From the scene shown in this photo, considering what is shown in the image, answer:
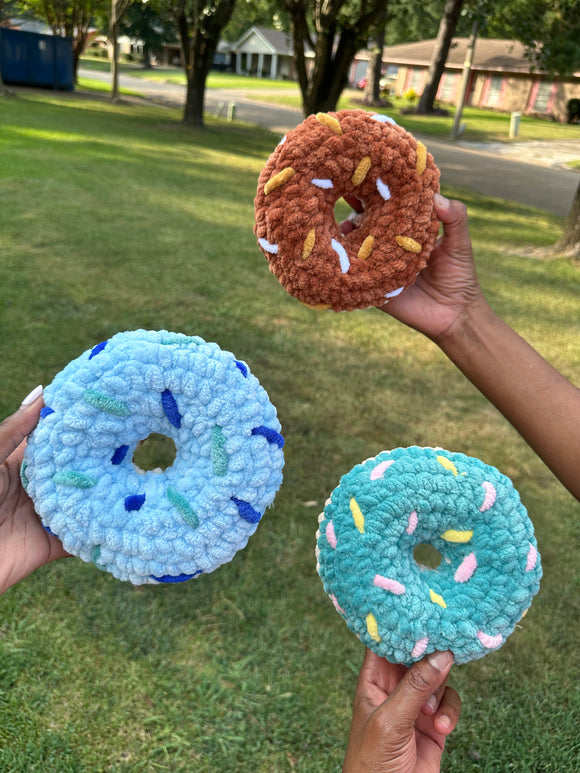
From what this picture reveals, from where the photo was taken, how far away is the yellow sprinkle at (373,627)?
4.57 ft

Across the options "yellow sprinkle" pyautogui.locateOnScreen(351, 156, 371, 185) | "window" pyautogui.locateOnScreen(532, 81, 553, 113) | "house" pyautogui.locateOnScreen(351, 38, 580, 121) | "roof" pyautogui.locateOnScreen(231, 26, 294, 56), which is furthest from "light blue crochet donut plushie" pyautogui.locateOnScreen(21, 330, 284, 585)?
"roof" pyautogui.locateOnScreen(231, 26, 294, 56)

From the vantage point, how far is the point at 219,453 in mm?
1325

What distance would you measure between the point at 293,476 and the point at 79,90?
22.5 m

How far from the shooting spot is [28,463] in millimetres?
1372

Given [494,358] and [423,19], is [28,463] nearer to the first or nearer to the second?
[494,358]

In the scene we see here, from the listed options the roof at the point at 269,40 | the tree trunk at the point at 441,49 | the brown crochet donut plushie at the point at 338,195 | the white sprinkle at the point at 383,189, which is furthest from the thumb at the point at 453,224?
the roof at the point at 269,40

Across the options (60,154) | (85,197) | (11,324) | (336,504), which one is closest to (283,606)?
(336,504)

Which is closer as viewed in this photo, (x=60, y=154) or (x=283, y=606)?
(x=283, y=606)

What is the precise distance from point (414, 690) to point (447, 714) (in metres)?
0.20

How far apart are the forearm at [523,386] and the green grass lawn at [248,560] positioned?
116 centimetres

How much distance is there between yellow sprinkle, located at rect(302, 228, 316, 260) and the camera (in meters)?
1.61

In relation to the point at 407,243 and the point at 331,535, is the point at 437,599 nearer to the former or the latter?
the point at 331,535

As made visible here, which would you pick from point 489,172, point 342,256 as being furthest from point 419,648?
point 489,172

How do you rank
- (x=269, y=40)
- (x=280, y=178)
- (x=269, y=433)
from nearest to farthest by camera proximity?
(x=269, y=433), (x=280, y=178), (x=269, y=40)
